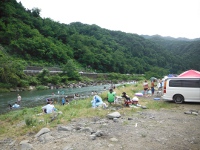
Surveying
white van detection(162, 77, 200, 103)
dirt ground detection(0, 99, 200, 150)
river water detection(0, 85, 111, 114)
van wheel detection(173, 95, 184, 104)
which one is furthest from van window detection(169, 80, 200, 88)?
river water detection(0, 85, 111, 114)

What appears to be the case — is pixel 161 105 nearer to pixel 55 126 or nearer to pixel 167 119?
pixel 167 119

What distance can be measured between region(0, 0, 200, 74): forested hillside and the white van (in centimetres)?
4387

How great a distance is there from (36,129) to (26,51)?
207 ft

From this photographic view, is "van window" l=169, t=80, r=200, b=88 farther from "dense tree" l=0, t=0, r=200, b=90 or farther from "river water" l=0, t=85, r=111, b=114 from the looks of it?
"dense tree" l=0, t=0, r=200, b=90

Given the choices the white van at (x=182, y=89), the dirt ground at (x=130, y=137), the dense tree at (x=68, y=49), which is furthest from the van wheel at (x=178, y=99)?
the dense tree at (x=68, y=49)

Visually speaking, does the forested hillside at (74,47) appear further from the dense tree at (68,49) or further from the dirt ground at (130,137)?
the dirt ground at (130,137)

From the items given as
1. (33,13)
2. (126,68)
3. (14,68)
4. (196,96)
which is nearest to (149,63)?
(126,68)

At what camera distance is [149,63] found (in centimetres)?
14125

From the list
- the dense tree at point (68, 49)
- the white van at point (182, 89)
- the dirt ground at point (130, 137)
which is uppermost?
the dense tree at point (68, 49)

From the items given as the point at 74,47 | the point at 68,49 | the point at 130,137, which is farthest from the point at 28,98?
the point at 74,47

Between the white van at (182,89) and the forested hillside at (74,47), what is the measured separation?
144 ft

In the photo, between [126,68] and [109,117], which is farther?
[126,68]

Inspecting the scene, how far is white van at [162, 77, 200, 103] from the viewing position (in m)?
10.9

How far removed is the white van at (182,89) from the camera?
10867 millimetres
